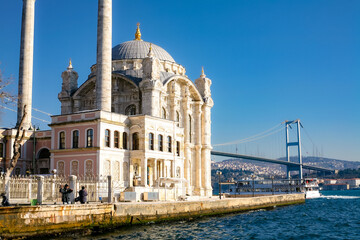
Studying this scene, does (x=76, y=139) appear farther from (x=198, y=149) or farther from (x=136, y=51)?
(x=198, y=149)

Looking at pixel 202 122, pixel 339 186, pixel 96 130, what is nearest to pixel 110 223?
pixel 96 130

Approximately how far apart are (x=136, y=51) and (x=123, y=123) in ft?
48.4

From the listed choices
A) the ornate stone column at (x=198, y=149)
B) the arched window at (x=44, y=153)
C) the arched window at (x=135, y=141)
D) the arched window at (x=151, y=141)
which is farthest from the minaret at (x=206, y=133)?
the arched window at (x=44, y=153)

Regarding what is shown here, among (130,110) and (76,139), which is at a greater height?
(130,110)

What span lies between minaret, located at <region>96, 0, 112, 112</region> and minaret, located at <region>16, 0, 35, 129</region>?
6978 millimetres

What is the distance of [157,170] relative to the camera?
35.0 meters

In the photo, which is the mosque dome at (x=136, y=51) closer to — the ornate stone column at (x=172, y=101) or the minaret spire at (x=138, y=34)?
the minaret spire at (x=138, y=34)

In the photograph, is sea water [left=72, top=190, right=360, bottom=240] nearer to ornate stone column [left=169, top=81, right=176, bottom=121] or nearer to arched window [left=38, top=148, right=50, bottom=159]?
ornate stone column [left=169, top=81, right=176, bottom=121]

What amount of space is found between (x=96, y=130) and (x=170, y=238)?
1272cm

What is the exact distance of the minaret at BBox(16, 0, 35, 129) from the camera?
37.5 meters

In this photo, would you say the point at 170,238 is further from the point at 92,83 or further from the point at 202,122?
the point at 202,122

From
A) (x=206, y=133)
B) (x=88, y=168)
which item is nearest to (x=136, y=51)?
(x=206, y=133)

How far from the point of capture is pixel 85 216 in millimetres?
20234

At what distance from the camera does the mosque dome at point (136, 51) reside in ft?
148
